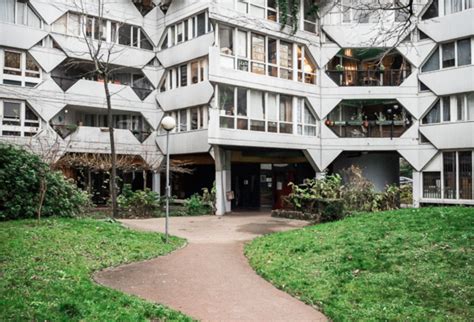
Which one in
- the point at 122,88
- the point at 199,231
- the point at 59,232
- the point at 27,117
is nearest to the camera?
the point at 59,232

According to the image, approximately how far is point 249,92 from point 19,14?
13621mm

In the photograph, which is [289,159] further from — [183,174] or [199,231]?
[199,231]

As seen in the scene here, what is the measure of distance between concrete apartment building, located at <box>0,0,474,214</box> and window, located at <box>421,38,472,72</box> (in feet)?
0.20

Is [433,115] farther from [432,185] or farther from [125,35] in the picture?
[125,35]

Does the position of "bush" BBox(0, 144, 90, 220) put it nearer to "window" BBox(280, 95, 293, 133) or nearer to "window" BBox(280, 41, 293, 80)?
"window" BBox(280, 95, 293, 133)

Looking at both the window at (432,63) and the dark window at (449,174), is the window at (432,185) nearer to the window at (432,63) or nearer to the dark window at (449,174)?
the dark window at (449,174)

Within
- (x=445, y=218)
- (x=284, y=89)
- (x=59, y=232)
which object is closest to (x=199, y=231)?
(x=59, y=232)

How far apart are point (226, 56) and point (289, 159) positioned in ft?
29.2

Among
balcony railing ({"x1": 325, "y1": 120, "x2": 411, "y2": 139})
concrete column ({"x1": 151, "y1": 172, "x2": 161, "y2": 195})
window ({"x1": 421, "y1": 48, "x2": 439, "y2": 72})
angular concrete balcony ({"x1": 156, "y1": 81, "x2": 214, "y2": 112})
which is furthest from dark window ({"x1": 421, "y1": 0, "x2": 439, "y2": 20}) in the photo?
concrete column ({"x1": 151, "y1": 172, "x2": 161, "y2": 195})

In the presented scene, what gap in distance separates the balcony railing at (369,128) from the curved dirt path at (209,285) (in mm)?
16415

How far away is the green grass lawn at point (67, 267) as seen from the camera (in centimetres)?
568

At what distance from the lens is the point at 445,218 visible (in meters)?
11.7

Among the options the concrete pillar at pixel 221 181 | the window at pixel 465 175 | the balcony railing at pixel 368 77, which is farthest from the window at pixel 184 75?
the window at pixel 465 175

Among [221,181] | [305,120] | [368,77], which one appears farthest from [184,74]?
[368,77]
